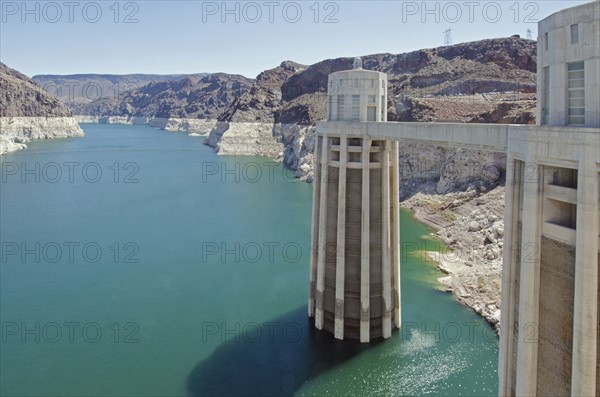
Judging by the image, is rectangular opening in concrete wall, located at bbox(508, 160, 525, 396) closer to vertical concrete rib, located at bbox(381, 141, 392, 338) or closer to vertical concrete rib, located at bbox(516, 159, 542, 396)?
vertical concrete rib, located at bbox(516, 159, 542, 396)

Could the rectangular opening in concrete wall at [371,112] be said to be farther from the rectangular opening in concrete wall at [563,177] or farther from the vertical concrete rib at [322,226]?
the rectangular opening in concrete wall at [563,177]

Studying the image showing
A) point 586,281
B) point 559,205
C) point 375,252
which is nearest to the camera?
point 586,281

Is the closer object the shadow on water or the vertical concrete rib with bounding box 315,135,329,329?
the shadow on water

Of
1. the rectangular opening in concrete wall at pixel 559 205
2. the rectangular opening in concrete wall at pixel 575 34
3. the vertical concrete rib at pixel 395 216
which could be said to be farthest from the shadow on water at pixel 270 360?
the rectangular opening in concrete wall at pixel 575 34

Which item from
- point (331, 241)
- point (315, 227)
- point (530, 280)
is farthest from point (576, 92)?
point (315, 227)

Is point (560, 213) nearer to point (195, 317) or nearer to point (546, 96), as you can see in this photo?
point (546, 96)

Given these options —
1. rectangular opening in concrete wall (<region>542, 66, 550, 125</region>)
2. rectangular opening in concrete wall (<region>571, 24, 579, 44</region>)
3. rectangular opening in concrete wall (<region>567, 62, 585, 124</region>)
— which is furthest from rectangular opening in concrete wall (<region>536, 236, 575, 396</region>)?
rectangular opening in concrete wall (<region>571, 24, 579, 44</region>)

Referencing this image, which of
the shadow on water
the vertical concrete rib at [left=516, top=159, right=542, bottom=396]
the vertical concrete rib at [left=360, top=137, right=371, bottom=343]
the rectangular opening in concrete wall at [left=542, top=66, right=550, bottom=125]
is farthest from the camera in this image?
the vertical concrete rib at [left=360, top=137, right=371, bottom=343]
